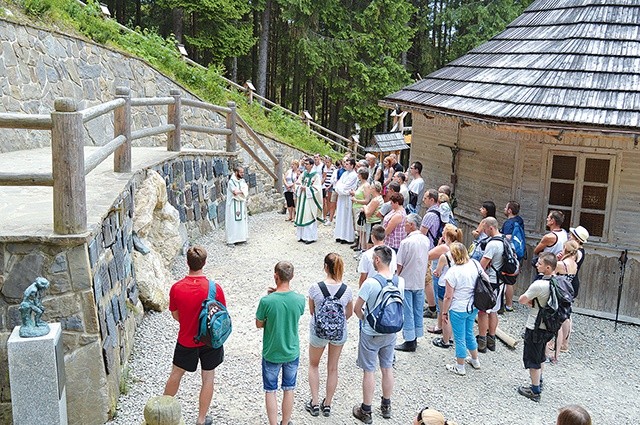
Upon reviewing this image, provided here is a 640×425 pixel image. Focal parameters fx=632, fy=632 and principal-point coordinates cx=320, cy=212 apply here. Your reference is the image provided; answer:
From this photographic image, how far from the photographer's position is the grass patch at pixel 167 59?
1333cm

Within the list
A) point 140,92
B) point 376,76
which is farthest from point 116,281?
point 376,76

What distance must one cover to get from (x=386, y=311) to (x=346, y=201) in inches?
264

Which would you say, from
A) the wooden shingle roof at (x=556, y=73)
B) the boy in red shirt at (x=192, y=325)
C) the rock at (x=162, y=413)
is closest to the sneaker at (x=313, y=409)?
the boy in red shirt at (x=192, y=325)

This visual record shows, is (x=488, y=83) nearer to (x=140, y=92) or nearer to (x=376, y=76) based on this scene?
(x=140, y=92)

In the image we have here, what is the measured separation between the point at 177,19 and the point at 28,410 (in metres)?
21.2

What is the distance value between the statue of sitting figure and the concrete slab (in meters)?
0.57

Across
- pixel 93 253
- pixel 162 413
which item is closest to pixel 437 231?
pixel 93 253

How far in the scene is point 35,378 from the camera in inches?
179

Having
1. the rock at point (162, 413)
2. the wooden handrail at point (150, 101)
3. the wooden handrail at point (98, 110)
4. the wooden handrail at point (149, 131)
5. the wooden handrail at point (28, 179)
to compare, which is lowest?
the rock at point (162, 413)

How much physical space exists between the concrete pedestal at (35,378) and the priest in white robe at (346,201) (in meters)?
8.16

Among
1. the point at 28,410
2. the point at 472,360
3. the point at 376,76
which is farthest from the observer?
the point at 376,76

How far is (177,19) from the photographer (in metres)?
23.6

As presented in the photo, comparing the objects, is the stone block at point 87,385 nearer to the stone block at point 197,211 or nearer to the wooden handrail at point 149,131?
the wooden handrail at point 149,131

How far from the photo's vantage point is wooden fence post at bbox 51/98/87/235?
5.00 metres
